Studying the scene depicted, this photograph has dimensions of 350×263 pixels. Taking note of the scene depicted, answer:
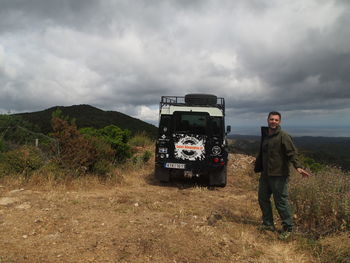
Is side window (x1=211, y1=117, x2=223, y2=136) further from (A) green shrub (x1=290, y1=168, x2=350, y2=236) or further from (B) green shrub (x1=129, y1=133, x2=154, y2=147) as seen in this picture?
(B) green shrub (x1=129, y1=133, x2=154, y2=147)

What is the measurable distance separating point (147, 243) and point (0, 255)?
1800mm

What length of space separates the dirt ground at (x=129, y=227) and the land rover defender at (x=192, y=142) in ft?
3.42

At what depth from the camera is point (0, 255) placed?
3.20m

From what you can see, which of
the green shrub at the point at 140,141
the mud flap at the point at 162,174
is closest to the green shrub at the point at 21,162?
the mud flap at the point at 162,174

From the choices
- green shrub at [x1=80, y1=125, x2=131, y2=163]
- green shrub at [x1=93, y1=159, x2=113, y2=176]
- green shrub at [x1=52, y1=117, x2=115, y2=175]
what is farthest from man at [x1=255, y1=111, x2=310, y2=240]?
green shrub at [x1=80, y1=125, x2=131, y2=163]

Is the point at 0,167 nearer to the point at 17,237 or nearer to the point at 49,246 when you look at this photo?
the point at 17,237

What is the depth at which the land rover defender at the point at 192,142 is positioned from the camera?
7.64 m

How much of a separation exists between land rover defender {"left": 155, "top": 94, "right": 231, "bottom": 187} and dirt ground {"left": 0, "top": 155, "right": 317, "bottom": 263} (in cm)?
104

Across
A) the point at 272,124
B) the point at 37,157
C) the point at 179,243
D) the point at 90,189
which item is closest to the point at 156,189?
the point at 90,189

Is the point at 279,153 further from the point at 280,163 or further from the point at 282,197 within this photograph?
the point at 282,197

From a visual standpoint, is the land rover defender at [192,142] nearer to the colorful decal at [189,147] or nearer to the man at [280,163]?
the colorful decal at [189,147]

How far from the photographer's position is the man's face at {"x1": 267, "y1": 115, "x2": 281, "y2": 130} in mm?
4176

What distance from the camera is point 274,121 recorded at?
164 inches

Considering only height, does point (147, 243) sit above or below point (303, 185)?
below
